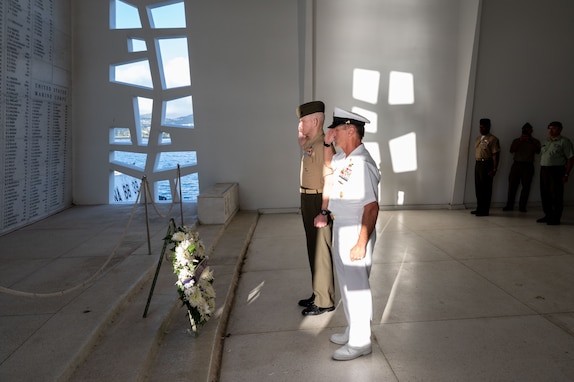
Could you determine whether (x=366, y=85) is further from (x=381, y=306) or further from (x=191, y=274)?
(x=191, y=274)

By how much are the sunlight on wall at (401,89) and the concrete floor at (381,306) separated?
104 inches

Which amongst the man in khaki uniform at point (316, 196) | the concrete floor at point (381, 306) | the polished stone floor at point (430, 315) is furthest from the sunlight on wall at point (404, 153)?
the man in khaki uniform at point (316, 196)

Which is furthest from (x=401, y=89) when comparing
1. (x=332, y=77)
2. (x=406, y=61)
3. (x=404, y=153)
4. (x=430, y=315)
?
(x=430, y=315)

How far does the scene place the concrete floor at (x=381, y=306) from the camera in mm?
2725

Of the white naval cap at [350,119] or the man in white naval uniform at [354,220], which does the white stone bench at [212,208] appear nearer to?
the man in white naval uniform at [354,220]

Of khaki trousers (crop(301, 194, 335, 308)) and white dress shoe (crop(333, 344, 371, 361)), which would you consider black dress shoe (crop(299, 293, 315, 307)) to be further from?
white dress shoe (crop(333, 344, 371, 361))

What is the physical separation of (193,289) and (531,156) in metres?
7.17

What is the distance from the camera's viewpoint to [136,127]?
7891mm

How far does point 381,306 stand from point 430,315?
0.42 meters

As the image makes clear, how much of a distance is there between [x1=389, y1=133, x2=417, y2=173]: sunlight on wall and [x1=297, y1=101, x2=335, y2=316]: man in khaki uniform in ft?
15.9

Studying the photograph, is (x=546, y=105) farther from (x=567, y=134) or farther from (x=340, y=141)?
(x=340, y=141)

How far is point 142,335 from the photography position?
2855mm

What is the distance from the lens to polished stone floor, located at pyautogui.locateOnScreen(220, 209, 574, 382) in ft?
9.00

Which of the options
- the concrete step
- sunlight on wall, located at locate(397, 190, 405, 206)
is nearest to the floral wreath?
the concrete step
